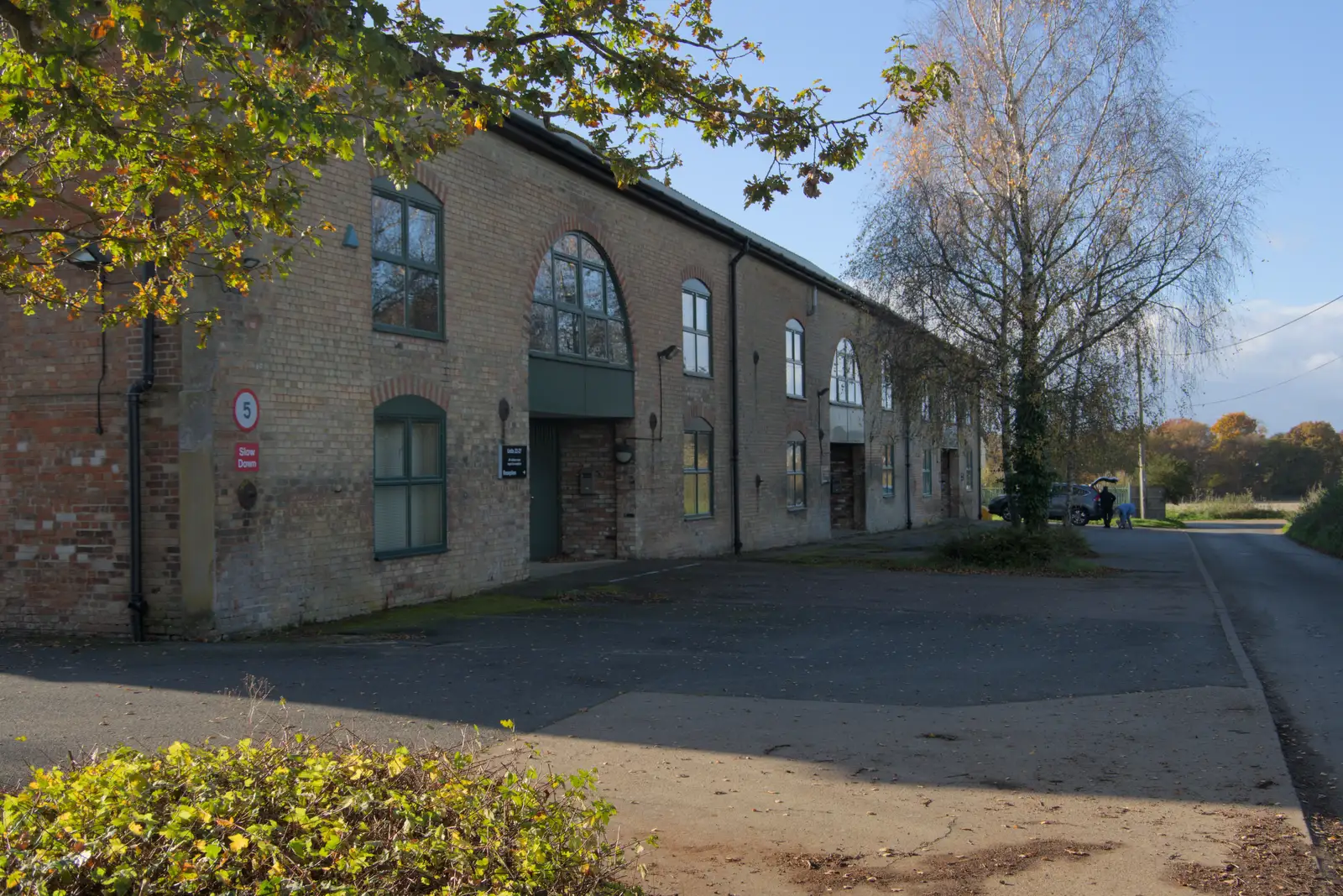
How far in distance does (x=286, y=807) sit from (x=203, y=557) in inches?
302

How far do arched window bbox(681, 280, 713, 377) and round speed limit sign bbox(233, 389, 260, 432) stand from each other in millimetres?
10677

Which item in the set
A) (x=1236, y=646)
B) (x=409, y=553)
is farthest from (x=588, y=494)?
(x=1236, y=646)

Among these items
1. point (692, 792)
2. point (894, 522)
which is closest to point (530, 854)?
point (692, 792)

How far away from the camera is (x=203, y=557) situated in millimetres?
10547

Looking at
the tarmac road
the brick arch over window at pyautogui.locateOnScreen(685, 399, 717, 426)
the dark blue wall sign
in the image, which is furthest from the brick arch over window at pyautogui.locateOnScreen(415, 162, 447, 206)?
the tarmac road

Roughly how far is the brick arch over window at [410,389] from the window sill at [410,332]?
0.47 meters

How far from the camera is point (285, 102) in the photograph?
6.02 meters

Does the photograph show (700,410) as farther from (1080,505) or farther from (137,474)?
(1080,505)

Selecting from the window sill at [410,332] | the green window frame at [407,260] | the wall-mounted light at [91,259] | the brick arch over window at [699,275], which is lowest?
the window sill at [410,332]

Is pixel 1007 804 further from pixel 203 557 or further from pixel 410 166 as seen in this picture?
pixel 203 557

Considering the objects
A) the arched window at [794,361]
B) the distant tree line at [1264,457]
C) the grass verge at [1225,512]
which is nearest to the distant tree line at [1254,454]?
the distant tree line at [1264,457]

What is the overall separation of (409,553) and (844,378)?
1908cm

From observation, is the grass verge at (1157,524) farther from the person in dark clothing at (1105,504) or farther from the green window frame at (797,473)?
the green window frame at (797,473)

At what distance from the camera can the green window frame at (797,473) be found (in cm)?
2591
